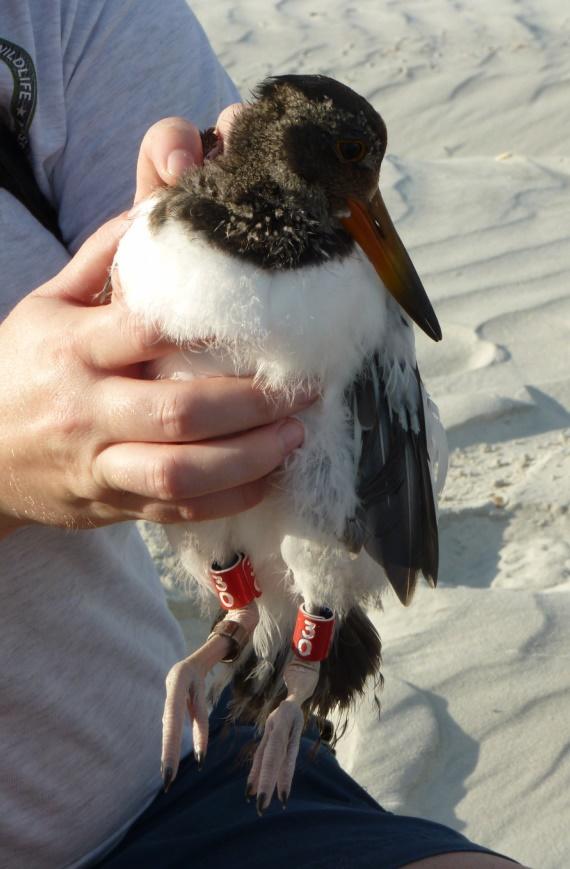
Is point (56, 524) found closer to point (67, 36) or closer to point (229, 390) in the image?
point (229, 390)

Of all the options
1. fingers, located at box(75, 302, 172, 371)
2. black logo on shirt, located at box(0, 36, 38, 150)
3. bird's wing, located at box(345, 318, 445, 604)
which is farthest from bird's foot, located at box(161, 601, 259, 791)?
black logo on shirt, located at box(0, 36, 38, 150)

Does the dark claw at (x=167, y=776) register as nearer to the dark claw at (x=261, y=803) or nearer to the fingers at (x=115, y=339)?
the dark claw at (x=261, y=803)

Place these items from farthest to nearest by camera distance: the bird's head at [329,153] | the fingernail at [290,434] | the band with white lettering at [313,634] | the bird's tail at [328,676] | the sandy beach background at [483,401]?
the sandy beach background at [483,401], the bird's tail at [328,676], the band with white lettering at [313,634], the bird's head at [329,153], the fingernail at [290,434]

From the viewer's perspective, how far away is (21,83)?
1809 mm

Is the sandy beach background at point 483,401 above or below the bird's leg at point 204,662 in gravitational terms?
below

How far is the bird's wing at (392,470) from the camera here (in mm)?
1783

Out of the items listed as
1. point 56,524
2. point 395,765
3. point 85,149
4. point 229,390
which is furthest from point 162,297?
point 395,765

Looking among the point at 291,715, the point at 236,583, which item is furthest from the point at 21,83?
the point at 291,715

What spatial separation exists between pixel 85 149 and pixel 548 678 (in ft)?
4.94

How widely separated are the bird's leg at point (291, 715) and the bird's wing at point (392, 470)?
13 cm

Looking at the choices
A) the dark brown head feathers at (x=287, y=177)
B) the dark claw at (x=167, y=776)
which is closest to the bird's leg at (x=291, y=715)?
the dark claw at (x=167, y=776)

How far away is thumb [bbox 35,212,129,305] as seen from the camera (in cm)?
167

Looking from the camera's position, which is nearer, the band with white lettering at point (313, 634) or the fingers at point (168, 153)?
the fingers at point (168, 153)

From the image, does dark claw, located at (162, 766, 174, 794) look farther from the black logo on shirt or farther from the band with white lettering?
the black logo on shirt
